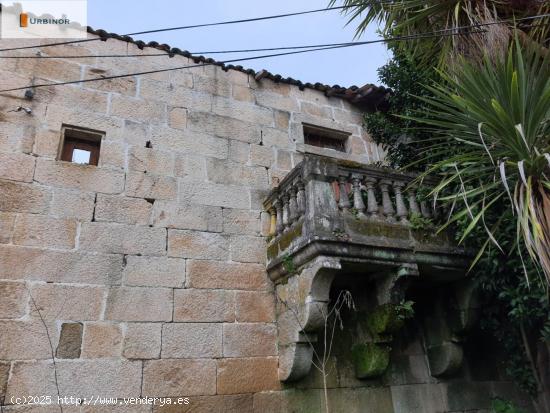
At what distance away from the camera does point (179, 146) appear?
15.5ft

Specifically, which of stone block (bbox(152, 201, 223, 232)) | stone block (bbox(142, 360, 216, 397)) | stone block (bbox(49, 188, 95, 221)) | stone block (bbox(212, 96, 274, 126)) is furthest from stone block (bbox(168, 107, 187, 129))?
stone block (bbox(142, 360, 216, 397))

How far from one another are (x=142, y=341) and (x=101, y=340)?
341mm

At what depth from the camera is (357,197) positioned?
409cm

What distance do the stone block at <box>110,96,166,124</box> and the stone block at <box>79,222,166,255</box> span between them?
1330mm

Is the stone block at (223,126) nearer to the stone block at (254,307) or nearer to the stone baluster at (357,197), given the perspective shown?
the stone baluster at (357,197)

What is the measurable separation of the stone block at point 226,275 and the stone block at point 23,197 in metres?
1.47

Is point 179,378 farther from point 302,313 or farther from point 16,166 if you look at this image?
point 16,166

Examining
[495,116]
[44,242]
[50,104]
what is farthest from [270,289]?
[50,104]

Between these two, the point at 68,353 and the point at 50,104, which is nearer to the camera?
the point at 68,353

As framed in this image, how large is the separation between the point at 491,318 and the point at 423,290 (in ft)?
2.64

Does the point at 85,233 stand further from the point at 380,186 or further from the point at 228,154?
the point at 380,186

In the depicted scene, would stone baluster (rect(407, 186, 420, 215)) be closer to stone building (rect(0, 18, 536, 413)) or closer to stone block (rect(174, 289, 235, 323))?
stone building (rect(0, 18, 536, 413))

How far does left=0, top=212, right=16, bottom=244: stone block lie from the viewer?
142 inches

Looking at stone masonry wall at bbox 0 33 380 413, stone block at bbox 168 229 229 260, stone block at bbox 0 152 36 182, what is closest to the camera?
stone masonry wall at bbox 0 33 380 413
